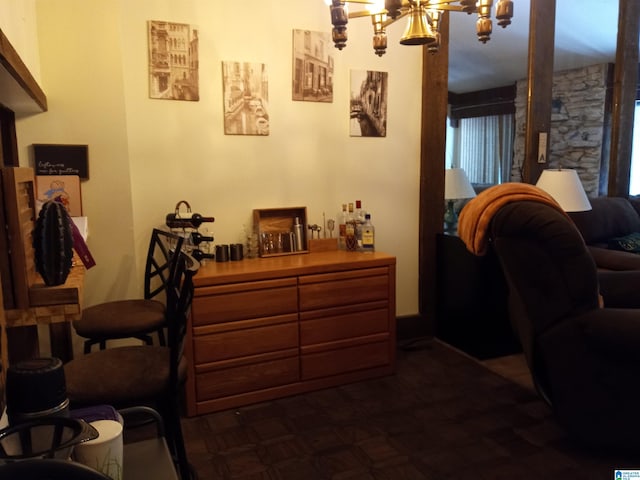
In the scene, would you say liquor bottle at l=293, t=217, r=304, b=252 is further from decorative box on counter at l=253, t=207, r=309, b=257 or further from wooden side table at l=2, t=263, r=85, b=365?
wooden side table at l=2, t=263, r=85, b=365

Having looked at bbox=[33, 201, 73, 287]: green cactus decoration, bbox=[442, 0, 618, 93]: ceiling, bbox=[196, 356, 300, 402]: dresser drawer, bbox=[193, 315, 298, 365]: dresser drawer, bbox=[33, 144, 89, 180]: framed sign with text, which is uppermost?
bbox=[442, 0, 618, 93]: ceiling

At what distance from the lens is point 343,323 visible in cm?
283

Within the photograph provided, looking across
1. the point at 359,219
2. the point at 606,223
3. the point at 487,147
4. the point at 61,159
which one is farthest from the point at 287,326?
the point at 606,223

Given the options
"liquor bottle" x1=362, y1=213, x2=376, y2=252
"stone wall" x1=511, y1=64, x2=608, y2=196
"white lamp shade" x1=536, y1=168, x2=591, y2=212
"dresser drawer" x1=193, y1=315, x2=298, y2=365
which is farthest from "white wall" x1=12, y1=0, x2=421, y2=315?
"stone wall" x1=511, y1=64, x2=608, y2=196

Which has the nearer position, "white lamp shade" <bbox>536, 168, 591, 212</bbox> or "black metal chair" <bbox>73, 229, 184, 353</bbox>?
"black metal chair" <bbox>73, 229, 184, 353</bbox>

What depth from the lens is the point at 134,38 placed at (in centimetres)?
266

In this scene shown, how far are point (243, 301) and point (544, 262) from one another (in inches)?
56.5

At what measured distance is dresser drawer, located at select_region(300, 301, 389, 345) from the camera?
274cm

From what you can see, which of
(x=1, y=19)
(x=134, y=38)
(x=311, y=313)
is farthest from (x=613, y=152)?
(x=1, y=19)

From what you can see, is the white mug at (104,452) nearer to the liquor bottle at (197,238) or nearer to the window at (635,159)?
the liquor bottle at (197,238)

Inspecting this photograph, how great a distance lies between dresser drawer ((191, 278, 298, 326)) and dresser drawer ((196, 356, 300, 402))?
27 centimetres

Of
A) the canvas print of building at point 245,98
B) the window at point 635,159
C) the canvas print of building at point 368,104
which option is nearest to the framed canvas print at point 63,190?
the canvas print of building at point 245,98

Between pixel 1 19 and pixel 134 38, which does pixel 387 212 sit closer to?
pixel 134 38

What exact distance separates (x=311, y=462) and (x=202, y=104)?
1.98 meters
